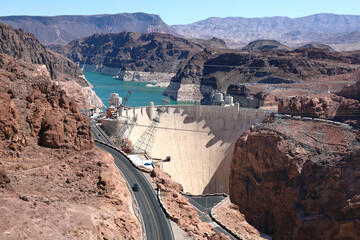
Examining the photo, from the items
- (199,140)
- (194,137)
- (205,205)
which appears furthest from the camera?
(194,137)

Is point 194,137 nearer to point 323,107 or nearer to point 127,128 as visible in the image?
point 127,128

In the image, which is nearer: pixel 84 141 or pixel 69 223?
pixel 69 223

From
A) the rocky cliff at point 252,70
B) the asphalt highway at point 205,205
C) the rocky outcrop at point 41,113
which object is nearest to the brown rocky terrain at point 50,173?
the rocky outcrop at point 41,113

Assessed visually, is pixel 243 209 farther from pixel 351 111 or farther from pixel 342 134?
pixel 351 111

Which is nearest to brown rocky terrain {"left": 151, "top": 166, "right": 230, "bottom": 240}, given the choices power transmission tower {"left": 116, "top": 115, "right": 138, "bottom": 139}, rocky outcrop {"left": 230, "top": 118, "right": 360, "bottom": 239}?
rocky outcrop {"left": 230, "top": 118, "right": 360, "bottom": 239}

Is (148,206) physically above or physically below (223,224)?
above

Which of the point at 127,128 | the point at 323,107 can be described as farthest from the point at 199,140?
the point at 323,107

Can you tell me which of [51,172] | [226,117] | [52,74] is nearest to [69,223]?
[51,172]
